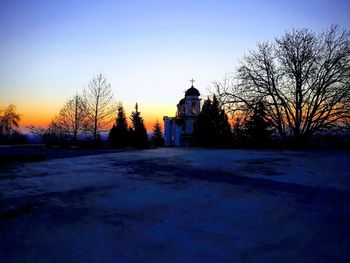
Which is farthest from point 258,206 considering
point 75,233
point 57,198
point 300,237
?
point 57,198

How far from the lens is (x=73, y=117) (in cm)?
3142

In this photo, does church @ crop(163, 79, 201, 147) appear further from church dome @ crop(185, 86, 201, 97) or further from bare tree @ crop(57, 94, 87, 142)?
bare tree @ crop(57, 94, 87, 142)

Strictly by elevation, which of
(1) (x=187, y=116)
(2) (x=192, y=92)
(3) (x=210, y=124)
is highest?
(2) (x=192, y=92)

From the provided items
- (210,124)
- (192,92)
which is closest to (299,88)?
(210,124)

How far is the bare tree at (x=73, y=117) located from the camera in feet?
100

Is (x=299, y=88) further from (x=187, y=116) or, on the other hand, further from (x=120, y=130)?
(x=120, y=130)

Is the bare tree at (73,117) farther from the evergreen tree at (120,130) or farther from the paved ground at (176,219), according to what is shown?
the paved ground at (176,219)

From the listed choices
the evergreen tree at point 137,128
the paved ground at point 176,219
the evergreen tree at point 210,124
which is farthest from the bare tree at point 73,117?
the paved ground at point 176,219

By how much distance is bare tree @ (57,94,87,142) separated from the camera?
30545 mm

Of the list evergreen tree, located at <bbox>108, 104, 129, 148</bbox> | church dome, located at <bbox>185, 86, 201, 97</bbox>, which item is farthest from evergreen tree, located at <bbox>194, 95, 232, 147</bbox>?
evergreen tree, located at <bbox>108, 104, 129, 148</bbox>

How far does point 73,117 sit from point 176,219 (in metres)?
31.6

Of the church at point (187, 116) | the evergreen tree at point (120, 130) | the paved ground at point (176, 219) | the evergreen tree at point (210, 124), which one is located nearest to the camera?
the paved ground at point (176, 219)

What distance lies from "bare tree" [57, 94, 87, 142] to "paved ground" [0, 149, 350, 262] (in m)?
27.1

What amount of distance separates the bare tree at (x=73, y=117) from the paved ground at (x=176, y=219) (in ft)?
89.0
